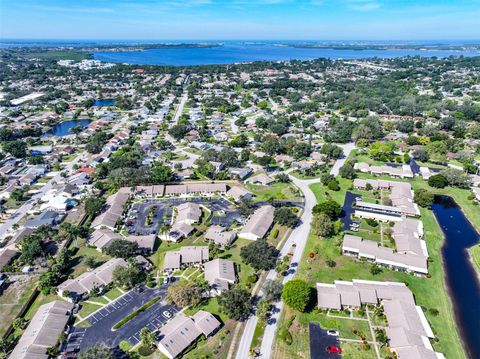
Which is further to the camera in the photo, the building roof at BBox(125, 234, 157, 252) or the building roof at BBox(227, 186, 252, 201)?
the building roof at BBox(227, 186, 252, 201)

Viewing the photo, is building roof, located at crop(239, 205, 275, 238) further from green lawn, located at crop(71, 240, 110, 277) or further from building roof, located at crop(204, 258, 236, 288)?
green lawn, located at crop(71, 240, 110, 277)

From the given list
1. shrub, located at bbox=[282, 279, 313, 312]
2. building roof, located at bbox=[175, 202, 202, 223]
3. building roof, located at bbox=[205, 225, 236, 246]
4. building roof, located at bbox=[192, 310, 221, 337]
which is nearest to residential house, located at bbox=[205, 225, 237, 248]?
building roof, located at bbox=[205, 225, 236, 246]

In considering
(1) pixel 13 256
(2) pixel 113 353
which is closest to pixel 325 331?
(2) pixel 113 353

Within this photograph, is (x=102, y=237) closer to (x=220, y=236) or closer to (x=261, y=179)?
(x=220, y=236)

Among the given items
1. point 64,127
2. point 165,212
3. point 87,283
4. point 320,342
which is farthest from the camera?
point 64,127

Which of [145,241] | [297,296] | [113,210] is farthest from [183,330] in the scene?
[113,210]

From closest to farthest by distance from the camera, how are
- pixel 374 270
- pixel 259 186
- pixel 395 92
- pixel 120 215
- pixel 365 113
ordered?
pixel 374 270, pixel 120 215, pixel 259 186, pixel 365 113, pixel 395 92

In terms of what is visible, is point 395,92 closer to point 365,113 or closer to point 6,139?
point 365,113
